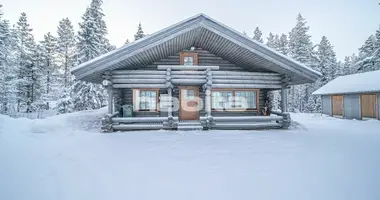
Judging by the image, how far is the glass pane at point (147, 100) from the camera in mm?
11375

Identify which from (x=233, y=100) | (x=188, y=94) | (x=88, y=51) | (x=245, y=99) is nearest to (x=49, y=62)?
(x=88, y=51)

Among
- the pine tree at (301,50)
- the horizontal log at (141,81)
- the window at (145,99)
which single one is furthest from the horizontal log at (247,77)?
the pine tree at (301,50)

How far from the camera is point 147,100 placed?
11414 millimetres

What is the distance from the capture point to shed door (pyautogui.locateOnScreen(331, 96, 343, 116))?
63.5 feet

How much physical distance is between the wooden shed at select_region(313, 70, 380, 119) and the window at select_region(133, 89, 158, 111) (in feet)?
60.1

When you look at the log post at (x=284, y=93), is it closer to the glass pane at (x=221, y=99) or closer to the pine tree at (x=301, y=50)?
the glass pane at (x=221, y=99)

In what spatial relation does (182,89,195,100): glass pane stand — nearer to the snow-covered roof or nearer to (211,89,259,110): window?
(211,89,259,110): window

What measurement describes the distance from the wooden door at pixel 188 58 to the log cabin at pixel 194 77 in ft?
0.08

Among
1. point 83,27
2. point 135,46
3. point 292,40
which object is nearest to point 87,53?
point 83,27

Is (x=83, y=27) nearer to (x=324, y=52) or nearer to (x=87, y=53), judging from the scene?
(x=87, y=53)

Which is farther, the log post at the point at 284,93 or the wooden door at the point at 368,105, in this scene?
the wooden door at the point at 368,105

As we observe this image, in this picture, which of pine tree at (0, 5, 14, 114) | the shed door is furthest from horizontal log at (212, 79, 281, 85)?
pine tree at (0, 5, 14, 114)

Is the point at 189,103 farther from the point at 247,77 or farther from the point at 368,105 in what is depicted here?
the point at 368,105

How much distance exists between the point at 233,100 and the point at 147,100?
553cm
